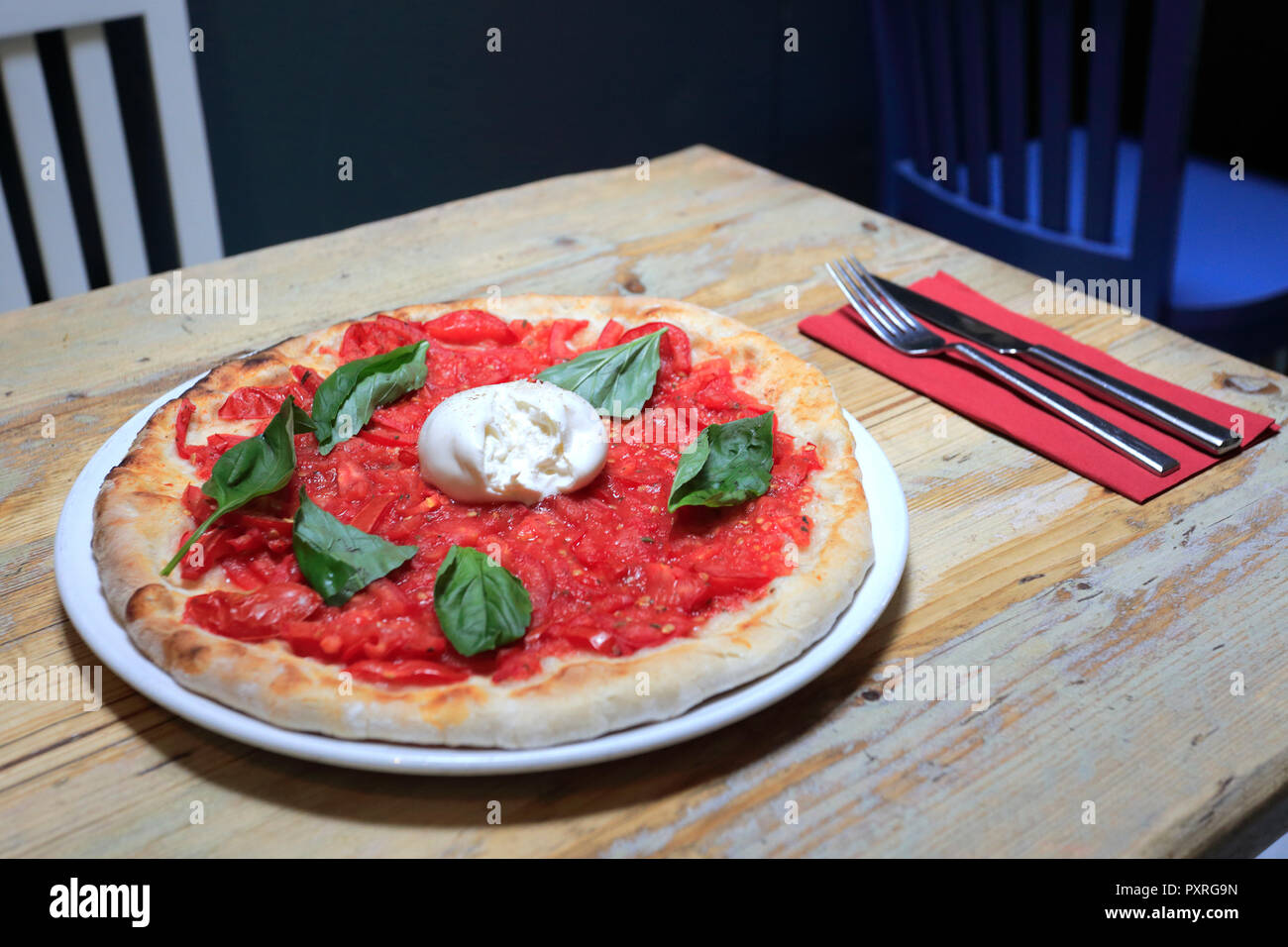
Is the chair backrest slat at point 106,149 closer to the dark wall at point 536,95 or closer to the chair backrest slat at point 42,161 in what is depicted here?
the chair backrest slat at point 42,161

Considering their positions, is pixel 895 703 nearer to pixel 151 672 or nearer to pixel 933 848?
pixel 933 848

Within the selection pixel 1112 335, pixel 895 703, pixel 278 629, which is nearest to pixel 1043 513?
pixel 895 703

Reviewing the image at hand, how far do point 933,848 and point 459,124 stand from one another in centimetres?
409

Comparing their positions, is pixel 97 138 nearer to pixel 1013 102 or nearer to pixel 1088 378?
pixel 1013 102

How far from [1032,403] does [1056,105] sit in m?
1.47

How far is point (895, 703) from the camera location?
1.46 m

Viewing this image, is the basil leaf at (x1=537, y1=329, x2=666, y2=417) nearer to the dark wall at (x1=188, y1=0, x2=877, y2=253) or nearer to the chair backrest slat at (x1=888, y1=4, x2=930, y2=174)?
the chair backrest slat at (x1=888, y1=4, x2=930, y2=174)

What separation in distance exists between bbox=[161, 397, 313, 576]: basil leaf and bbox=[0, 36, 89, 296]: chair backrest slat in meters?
2.14

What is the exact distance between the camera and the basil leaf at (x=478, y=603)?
4.47 ft

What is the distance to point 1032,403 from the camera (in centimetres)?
208

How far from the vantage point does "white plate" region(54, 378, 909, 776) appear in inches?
49.2

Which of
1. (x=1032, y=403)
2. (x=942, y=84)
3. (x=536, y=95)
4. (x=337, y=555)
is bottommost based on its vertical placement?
(x=1032, y=403)

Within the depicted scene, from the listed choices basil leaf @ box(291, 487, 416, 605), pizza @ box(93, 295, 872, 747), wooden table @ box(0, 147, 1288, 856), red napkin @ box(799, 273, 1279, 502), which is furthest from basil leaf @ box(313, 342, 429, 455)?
red napkin @ box(799, 273, 1279, 502)

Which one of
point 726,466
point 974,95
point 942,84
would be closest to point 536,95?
point 942,84
